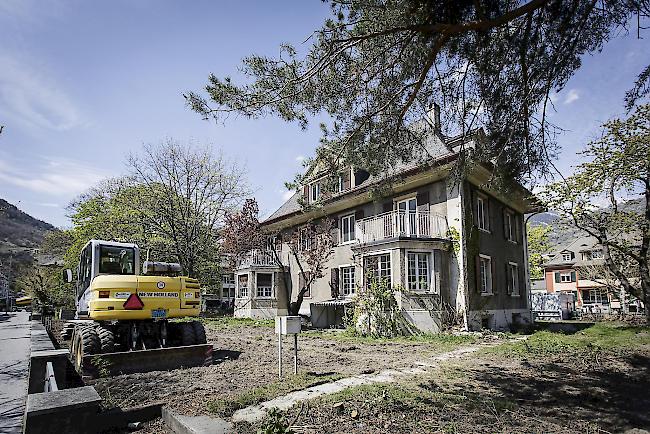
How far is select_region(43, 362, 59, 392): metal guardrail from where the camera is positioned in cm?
421

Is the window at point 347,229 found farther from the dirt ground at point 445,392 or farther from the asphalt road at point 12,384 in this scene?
the asphalt road at point 12,384

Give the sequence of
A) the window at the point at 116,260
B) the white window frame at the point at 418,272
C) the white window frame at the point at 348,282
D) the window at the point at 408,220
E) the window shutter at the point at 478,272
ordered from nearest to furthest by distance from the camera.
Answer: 1. the window at the point at 116,260
2. the white window frame at the point at 418,272
3. the window shutter at the point at 478,272
4. the window at the point at 408,220
5. the white window frame at the point at 348,282

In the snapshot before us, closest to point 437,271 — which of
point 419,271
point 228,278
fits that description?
point 419,271

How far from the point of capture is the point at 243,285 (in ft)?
97.3

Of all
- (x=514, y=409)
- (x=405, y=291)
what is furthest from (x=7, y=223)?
(x=514, y=409)

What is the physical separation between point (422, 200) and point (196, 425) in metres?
15.3

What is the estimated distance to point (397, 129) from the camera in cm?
776

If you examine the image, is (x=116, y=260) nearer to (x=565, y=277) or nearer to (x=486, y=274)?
(x=486, y=274)

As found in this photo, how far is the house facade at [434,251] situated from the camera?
53.9 feet

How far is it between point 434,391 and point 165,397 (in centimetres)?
403

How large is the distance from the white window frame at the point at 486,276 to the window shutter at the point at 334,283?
733 cm

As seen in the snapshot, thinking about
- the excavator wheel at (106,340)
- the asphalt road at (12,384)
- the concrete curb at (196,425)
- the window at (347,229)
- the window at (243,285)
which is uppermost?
the window at (347,229)

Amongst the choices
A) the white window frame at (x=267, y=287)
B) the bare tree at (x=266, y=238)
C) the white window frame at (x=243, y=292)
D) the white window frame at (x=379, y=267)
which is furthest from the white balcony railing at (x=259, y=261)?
the white window frame at (x=379, y=267)

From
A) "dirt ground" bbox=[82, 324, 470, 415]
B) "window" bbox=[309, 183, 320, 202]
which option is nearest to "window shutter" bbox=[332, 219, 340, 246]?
"dirt ground" bbox=[82, 324, 470, 415]
